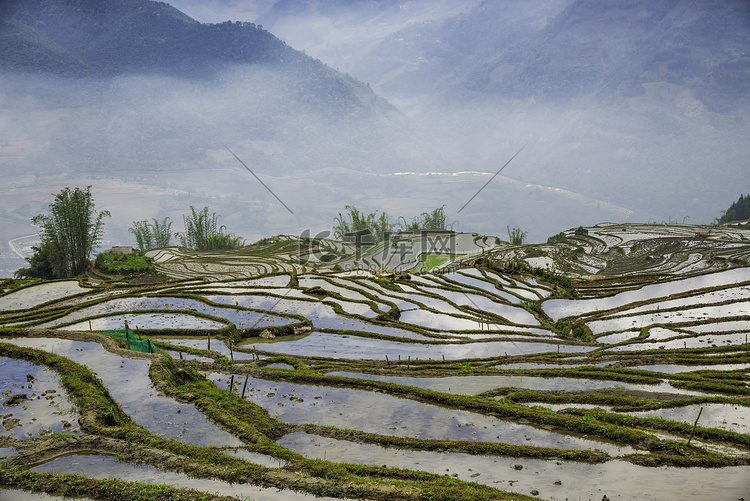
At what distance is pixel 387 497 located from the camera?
23.2 feet

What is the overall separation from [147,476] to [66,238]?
4169cm

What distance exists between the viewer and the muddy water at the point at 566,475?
23.6ft

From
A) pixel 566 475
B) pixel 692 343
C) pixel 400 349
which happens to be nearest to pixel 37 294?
pixel 400 349

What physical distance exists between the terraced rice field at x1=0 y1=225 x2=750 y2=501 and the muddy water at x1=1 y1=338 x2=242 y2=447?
0.05 meters

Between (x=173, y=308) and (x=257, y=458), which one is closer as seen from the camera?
(x=257, y=458)

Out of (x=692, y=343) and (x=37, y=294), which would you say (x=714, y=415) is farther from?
(x=37, y=294)

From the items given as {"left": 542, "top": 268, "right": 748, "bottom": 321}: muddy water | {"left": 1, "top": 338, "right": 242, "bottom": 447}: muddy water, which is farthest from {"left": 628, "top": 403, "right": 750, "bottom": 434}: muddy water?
{"left": 542, "top": 268, "right": 748, "bottom": 321}: muddy water

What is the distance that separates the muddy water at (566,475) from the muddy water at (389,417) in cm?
80

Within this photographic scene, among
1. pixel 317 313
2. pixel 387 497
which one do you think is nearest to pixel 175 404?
pixel 387 497

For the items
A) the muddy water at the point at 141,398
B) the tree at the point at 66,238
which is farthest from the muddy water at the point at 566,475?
the tree at the point at 66,238

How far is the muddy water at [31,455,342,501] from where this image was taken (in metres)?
7.28

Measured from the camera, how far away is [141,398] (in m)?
10.9

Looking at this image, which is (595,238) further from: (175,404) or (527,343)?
(175,404)

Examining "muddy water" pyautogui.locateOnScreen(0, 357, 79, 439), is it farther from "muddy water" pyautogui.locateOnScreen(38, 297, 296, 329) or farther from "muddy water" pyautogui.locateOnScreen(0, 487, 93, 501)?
"muddy water" pyautogui.locateOnScreen(38, 297, 296, 329)
